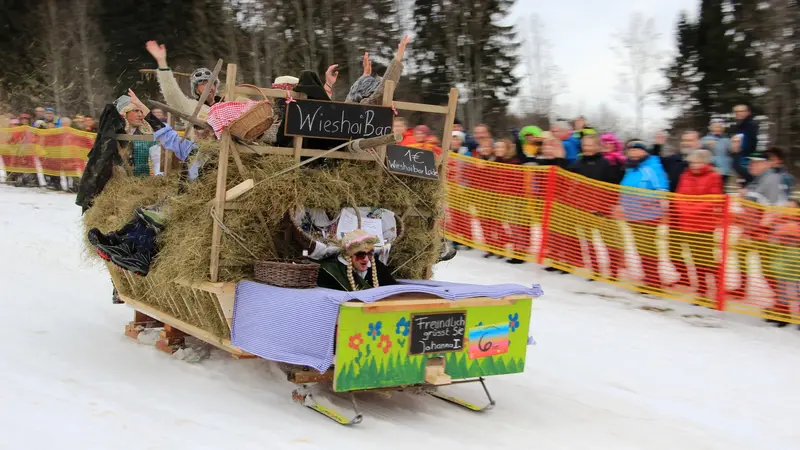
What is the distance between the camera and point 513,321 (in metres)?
6.42

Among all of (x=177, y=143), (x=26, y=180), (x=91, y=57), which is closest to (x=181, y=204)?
(x=177, y=143)

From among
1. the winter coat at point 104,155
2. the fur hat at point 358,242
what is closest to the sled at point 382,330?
the fur hat at point 358,242

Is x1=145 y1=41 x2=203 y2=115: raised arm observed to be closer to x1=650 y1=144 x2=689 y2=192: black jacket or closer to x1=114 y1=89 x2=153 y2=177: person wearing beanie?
x1=114 y1=89 x2=153 y2=177: person wearing beanie

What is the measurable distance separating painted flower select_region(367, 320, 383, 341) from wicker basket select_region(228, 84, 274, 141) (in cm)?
160

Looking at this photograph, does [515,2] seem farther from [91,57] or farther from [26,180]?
[91,57]

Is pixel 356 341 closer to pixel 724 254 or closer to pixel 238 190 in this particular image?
pixel 238 190

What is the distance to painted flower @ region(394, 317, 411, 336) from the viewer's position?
586 cm

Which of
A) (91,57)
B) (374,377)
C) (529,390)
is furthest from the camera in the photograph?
(91,57)

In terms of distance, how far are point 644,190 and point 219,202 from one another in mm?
6220

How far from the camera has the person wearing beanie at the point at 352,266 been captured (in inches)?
253

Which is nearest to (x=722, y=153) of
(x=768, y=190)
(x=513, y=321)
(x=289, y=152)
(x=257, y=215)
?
(x=768, y=190)

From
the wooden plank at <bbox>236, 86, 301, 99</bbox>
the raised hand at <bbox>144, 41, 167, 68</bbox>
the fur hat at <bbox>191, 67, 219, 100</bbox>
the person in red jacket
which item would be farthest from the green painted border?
the person in red jacket

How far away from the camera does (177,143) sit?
22.5 ft

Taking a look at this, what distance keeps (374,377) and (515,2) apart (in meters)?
25.3
